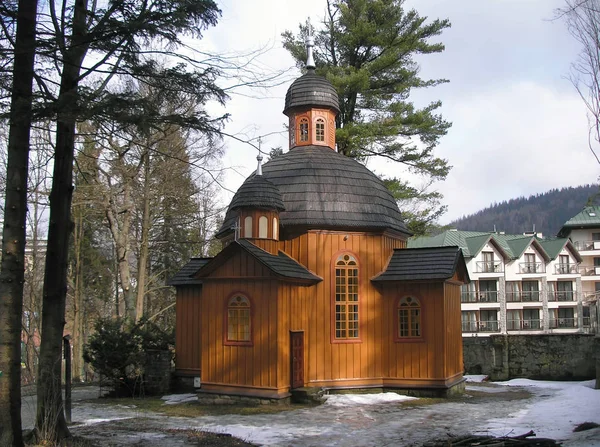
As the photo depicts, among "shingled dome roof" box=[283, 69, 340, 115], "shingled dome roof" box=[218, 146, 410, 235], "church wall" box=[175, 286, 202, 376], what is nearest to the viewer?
"shingled dome roof" box=[218, 146, 410, 235]

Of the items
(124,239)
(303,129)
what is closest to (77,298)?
(124,239)

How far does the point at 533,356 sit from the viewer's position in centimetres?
1912

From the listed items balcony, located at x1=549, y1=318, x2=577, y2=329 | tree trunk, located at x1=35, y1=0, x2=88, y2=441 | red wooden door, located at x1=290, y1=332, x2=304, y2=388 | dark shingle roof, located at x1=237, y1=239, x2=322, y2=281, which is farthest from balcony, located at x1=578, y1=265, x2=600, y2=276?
tree trunk, located at x1=35, y1=0, x2=88, y2=441

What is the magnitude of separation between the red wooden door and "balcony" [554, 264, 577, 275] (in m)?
37.2

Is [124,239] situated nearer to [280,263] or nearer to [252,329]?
[280,263]

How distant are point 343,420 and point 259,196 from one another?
5727mm

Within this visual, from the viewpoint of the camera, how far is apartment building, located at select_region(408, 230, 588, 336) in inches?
1693

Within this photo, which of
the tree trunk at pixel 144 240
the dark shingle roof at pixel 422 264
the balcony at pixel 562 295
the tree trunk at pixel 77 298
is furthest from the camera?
the balcony at pixel 562 295

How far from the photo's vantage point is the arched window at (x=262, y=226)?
14977 mm

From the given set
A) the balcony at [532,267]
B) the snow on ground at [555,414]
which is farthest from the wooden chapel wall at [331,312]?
the balcony at [532,267]

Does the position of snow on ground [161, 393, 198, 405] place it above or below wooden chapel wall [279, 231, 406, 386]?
below

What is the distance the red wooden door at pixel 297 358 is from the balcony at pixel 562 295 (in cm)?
3625

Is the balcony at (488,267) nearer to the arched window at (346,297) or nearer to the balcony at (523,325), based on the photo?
the balcony at (523,325)

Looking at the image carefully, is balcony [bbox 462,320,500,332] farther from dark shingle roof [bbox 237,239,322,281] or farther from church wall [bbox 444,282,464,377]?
dark shingle roof [bbox 237,239,322,281]
